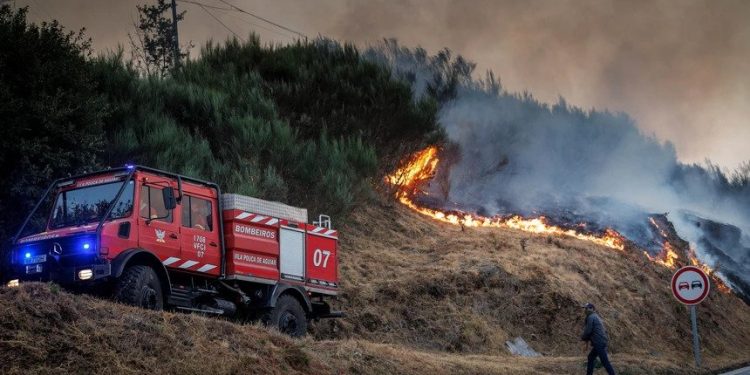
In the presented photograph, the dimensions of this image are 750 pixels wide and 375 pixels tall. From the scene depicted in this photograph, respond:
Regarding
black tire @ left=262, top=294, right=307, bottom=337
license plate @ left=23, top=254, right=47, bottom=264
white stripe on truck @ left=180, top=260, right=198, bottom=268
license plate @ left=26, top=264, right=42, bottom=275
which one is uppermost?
license plate @ left=23, top=254, right=47, bottom=264

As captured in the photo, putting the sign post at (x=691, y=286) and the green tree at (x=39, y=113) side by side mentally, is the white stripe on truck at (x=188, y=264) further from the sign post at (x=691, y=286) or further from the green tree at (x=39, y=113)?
the sign post at (x=691, y=286)

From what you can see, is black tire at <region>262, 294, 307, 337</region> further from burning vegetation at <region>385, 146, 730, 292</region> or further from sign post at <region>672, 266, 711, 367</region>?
burning vegetation at <region>385, 146, 730, 292</region>

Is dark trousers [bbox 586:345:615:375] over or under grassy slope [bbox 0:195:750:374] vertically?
under

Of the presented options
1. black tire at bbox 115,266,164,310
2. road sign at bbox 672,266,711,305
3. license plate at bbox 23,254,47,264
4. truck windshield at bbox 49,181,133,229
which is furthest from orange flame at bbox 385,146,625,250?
license plate at bbox 23,254,47,264

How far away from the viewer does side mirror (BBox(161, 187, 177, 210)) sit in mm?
14375

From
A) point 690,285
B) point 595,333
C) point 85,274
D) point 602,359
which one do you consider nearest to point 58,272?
point 85,274

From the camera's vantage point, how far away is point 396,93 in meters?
35.2

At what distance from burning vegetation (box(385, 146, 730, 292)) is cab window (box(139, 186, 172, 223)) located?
69.3 ft

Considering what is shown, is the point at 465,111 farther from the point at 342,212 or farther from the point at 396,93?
the point at 342,212

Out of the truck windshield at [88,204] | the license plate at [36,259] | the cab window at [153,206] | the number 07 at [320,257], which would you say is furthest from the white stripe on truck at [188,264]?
the number 07 at [320,257]

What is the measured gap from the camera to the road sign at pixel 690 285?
65.1ft

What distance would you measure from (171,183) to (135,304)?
105 inches

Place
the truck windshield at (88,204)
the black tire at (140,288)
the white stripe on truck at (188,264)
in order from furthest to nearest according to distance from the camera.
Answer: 1. the white stripe on truck at (188,264)
2. the truck windshield at (88,204)
3. the black tire at (140,288)

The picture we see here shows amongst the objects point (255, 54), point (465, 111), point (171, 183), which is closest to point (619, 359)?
point (171, 183)
